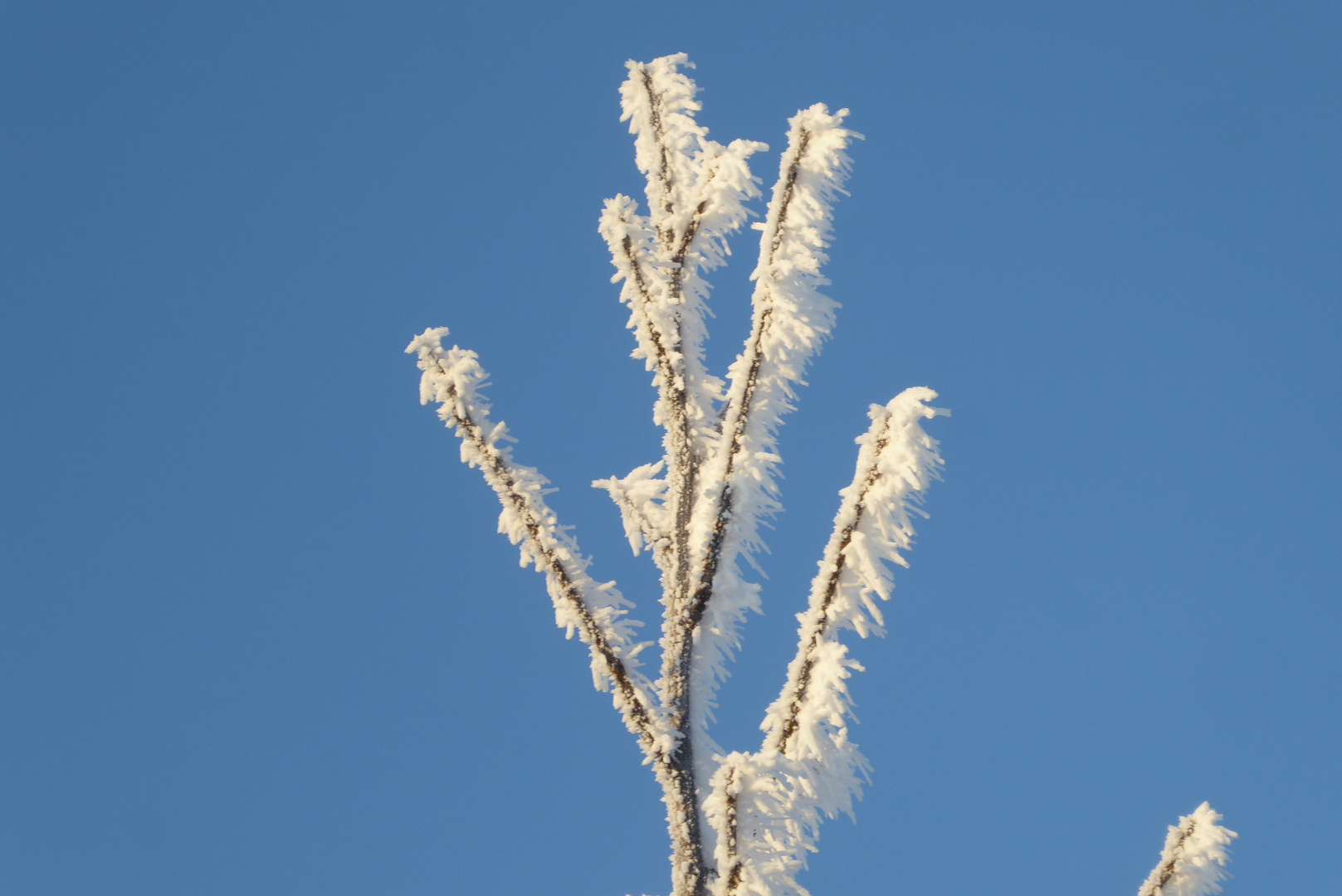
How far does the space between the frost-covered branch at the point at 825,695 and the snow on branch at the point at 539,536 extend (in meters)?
0.39

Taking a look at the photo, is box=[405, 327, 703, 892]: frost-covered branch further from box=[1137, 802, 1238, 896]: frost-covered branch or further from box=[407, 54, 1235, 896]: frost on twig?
box=[1137, 802, 1238, 896]: frost-covered branch

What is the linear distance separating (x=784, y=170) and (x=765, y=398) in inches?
33.3

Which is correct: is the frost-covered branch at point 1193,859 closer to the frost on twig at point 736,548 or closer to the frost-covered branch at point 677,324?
the frost on twig at point 736,548

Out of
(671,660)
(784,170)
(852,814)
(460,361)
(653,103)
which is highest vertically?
(653,103)

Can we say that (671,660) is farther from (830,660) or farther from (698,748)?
(830,660)

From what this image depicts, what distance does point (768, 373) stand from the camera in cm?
379

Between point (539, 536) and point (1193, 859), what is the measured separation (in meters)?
2.57

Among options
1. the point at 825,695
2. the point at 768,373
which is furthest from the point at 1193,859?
the point at 768,373

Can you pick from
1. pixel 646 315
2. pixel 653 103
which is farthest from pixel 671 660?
pixel 653 103

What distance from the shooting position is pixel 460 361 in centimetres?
363

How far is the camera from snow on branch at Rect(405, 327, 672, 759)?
11.9ft

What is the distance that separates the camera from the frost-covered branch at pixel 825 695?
335 centimetres

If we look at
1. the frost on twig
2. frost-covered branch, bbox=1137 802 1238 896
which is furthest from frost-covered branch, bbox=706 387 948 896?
frost-covered branch, bbox=1137 802 1238 896

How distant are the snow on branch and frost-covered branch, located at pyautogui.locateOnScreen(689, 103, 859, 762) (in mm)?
246
